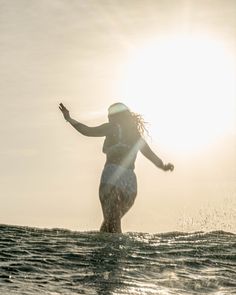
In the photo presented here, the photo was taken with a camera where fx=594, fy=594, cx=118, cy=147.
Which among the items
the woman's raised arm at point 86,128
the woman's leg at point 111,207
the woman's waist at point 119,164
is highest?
the woman's raised arm at point 86,128

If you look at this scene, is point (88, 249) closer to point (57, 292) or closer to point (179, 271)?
point (179, 271)

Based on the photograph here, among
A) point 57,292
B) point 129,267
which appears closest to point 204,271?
point 129,267

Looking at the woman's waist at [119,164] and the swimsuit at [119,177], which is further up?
the woman's waist at [119,164]

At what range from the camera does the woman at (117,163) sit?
13.2 m

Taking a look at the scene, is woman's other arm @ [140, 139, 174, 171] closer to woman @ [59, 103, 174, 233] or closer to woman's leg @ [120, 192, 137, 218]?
woman @ [59, 103, 174, 233]

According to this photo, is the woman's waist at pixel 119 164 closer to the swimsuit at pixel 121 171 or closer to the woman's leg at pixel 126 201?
the swimsuit at pixel 121 171

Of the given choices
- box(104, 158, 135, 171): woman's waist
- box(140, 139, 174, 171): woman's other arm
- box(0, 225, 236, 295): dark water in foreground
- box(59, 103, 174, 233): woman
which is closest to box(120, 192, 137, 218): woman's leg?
box(59, 103, 174, 233): woman

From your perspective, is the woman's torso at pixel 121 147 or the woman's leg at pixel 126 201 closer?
the woman's torso at pixel 121 147

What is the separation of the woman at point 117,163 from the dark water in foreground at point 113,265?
2.57 meters

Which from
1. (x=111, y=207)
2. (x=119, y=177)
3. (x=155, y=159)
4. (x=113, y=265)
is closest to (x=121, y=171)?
(x=119, y=177)

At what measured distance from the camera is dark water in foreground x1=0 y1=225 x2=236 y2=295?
20.9ft

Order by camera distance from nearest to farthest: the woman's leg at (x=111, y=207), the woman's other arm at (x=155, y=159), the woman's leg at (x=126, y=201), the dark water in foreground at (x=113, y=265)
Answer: the dark water in foreground at (x=113, y=265), the woman's leg at (x=111, y=207), the woman's leg at (x=126, y=201), the woman's other arm at (x=155, y=159)

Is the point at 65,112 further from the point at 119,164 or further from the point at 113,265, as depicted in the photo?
the point at 113,265

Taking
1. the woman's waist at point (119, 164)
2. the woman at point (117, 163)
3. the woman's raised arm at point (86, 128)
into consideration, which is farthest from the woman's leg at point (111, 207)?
the woman's raised arm at point (86, 128)
